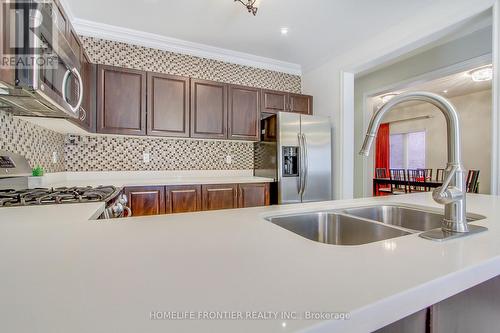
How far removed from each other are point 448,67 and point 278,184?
2.60m

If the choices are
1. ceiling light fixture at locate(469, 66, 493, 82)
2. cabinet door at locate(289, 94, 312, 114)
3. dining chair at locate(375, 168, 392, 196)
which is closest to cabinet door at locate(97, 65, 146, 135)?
cabinet door at locate(289, 94, 312, 114)

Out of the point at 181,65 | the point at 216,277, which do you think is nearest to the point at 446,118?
the point at 216,277

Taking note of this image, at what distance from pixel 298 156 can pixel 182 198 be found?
1.45 metres

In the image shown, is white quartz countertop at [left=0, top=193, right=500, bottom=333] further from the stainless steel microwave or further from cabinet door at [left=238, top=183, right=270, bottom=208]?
cabinet door at [left=238, top=183, right=270, bottom=208]

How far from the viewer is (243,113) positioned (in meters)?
3.28

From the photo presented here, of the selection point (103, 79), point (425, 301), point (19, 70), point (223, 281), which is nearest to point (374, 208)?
point (425, 301)

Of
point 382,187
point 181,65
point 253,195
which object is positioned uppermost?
point 181,65

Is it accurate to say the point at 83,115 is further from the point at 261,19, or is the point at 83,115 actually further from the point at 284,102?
the point at 284,102

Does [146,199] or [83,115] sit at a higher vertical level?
[83,115]

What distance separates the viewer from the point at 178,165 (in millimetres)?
3238

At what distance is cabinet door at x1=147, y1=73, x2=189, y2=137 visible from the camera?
282cm

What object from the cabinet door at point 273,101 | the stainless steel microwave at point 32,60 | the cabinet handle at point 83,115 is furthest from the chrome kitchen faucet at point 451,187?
the cabinet door at point 273,101

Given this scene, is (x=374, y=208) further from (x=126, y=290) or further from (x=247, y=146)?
(x=247, y=146)

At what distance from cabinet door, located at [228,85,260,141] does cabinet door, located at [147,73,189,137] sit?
1.86ft
